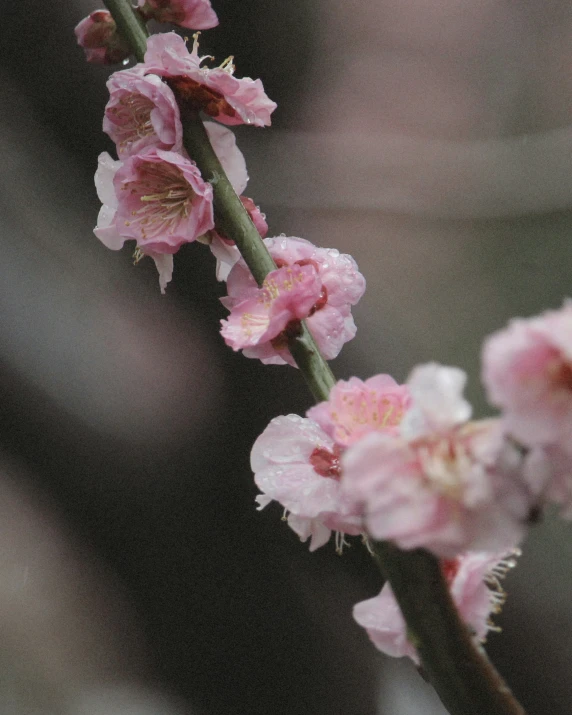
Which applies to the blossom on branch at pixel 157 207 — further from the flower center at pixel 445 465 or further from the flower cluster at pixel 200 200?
the flower center at pixel 445 465

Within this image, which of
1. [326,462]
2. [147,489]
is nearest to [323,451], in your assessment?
[326,462]

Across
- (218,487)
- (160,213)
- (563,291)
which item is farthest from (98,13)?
(563,291)

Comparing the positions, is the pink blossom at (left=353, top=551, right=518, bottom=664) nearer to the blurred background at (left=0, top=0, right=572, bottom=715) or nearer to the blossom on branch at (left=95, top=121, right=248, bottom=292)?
the blossom on branch at (left=95, top=121, right=248, bottom=292)

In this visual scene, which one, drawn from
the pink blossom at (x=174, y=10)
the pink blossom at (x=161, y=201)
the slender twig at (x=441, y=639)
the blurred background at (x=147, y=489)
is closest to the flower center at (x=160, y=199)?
the pink blossom at (x=161, y=201)

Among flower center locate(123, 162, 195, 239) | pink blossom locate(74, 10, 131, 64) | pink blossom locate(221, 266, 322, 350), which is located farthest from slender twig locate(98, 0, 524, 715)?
pink blossom locate(74, 10, 131, 64)

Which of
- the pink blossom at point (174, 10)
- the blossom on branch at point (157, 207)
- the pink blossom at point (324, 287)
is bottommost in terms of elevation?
the pink blossom at point (324, 287)

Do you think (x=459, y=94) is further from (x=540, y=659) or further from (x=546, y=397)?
(x=546, y=397)
